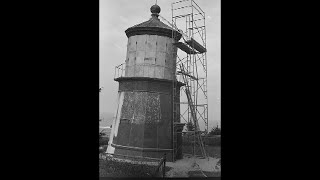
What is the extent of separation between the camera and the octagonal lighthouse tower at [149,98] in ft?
50.2

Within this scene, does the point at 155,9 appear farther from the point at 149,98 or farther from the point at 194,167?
the point at 194,167

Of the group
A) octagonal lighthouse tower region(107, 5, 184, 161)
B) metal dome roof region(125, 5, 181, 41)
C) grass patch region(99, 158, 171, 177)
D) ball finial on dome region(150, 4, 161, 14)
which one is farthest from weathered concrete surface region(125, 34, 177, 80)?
grass patch region(99, 158, 171, 177)

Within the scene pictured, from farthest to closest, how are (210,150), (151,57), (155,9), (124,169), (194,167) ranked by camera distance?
1. (210,150)
2. (155,9)
3. (151,57)
4. (194,167)
5. (124,169)

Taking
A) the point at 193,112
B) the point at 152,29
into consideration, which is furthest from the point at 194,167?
the point at 152,29

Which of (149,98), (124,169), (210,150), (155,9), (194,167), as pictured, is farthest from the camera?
(210,150)

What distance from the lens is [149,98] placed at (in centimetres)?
1560

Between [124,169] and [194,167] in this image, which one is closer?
[124,169]

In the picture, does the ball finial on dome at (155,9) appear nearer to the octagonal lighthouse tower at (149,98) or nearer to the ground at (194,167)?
the octagonal lighthouse tower at (149,98)

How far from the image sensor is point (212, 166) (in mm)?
14391

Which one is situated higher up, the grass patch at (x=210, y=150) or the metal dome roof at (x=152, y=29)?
the metal dome roof at (x=152, y=29)

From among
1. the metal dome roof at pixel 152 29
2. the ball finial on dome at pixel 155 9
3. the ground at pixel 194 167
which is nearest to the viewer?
the ground at pixel 194 167

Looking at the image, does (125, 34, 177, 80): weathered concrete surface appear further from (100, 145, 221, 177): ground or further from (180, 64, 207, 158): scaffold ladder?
(100, 145, 221, 177): ground

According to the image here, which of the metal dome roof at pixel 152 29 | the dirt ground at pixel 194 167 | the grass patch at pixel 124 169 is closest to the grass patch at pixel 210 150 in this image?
the dirt ground at pixel 194 167
